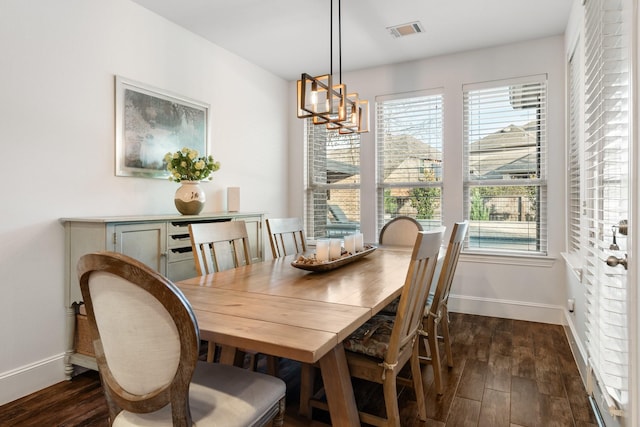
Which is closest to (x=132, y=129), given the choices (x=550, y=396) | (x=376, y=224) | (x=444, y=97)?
(x=376, y=224)

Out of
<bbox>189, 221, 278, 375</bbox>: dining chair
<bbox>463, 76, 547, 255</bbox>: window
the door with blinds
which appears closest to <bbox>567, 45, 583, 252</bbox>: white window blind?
<bbox>463, 76, 547, 255</bbox>: window

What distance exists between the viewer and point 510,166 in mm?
3812

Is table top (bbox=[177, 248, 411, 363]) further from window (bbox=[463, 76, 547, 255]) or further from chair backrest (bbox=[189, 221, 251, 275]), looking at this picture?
window (bbox=[463, 76, 547, 255])

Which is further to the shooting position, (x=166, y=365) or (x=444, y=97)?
(x=444, y=97)

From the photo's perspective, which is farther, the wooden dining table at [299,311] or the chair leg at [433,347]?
the chair leg at [433,347]

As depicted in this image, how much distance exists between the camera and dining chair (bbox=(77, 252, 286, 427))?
3.05ft

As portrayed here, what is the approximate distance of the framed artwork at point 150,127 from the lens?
2.84m

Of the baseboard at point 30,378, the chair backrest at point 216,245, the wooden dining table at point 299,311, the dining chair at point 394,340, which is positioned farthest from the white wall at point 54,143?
the dining chair at point 394,340

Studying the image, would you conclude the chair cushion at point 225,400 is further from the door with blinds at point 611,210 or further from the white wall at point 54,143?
the white wall at point 54,143

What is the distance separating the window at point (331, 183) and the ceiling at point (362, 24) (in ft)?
3.22

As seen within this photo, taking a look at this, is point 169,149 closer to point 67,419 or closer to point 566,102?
point 67,419

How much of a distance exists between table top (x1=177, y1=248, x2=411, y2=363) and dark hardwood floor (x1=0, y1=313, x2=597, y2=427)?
0.73m

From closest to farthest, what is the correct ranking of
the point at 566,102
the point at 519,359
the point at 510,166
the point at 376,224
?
the point at 519,359
the point at 566,102
the point at 510,166
the point at 376,224

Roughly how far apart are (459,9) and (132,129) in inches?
109
